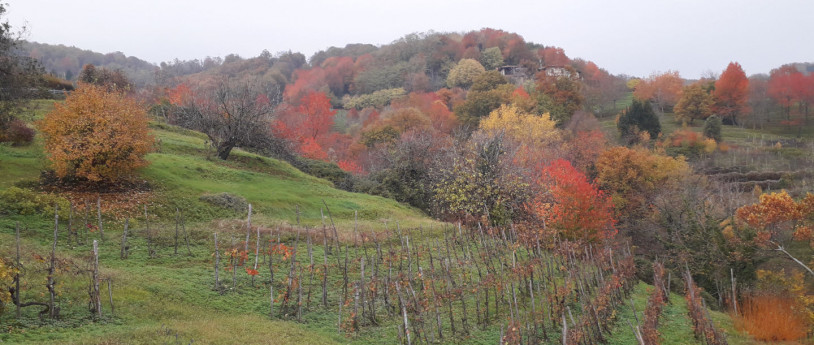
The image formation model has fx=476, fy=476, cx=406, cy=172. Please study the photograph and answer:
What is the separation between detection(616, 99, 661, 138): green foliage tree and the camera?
241 feet

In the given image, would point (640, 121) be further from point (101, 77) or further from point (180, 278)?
point (101, 77)

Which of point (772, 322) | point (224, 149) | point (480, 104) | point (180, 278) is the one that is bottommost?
point (772, 322)

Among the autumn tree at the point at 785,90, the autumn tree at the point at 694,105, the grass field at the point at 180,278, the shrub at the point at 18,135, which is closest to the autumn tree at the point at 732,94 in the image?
the autumn tree at the point at 694,105

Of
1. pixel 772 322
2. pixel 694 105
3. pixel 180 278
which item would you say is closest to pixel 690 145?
pixel 694 105

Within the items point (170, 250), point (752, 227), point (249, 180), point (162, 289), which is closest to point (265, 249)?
point (170, 250)

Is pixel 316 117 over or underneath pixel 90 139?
over

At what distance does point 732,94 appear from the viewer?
86.8 m

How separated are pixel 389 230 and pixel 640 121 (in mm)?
60991

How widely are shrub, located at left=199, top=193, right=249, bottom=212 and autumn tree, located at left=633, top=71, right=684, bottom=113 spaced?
295ft

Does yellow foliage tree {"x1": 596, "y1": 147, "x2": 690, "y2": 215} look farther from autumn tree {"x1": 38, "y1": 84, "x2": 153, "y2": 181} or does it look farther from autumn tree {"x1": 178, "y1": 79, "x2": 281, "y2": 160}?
autumn tree {"x1": 38, "y1": 84, "x2": 153, "y2": 181}

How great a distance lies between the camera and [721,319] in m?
18.6

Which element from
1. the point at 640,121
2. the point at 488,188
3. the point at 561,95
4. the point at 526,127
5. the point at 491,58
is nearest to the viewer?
the point at 488,188

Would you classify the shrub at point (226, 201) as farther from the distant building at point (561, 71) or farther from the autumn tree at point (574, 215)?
the distant building at point (561, 71)

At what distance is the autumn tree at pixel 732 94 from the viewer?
85.6 m
